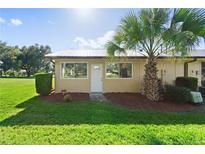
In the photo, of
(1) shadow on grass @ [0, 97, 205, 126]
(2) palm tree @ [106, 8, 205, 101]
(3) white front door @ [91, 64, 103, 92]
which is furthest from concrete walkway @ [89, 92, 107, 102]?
(2) palm tree @ [106, 8, 205, 101]

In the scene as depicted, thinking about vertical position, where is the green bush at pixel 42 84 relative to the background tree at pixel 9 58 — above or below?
below

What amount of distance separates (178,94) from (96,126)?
6645 millimetres

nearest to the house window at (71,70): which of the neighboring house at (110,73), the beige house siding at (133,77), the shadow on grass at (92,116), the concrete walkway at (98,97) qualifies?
the neighboring house at (110,73)

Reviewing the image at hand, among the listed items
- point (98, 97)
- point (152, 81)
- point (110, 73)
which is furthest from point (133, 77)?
point (152, 81)

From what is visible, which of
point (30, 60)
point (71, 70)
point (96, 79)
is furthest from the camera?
point (30, 60)

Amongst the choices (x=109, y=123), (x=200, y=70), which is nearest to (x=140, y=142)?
(x=109, y=123)

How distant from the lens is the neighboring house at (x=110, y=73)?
56.1ft

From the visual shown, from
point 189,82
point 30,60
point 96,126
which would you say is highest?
point 30,60

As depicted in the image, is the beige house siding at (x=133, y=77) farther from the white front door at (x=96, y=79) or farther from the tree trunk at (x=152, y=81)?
the tree trunk at (x=152, y=81)

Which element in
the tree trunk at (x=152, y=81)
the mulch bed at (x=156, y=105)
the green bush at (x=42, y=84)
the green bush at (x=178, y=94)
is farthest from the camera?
the green bush at (x=42, y=84)

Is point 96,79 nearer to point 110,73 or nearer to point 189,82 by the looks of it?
point 110,73

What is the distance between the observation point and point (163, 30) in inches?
487

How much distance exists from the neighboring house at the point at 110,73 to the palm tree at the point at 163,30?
4031 mm

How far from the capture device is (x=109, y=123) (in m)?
8.77
